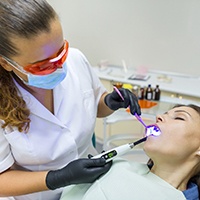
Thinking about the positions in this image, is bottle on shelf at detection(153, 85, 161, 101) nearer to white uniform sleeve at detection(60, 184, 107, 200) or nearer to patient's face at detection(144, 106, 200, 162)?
patient's face at detection(144, 106, 200, 162)

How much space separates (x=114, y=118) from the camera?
6.35 feet

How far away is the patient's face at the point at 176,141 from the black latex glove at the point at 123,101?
0.14m

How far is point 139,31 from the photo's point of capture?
8.04ft

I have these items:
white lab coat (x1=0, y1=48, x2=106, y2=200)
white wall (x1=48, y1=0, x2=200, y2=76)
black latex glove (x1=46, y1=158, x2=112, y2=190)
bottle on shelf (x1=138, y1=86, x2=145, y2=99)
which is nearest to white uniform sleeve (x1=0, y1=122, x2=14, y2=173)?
white lab coat (x1=0, y1=48, x2=106, y2=200)

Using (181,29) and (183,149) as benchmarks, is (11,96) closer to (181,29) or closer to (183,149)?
(183,149)

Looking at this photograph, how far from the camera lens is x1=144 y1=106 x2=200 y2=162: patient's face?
1065mm

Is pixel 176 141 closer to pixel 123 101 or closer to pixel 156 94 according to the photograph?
pixel 123 101

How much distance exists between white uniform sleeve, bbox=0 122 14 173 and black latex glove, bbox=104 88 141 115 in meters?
0.50

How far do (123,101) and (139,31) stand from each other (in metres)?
1.43

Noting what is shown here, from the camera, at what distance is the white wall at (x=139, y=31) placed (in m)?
2.20

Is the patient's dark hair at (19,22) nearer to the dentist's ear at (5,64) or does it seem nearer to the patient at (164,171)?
the dentist's ear at (5,64)

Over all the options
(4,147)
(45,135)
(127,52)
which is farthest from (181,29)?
(4,147)

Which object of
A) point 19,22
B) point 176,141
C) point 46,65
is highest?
point 19,22

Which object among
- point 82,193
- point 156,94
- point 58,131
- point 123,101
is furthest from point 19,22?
point 156,94
